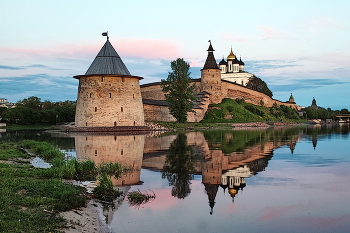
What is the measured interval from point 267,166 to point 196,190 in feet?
13.8

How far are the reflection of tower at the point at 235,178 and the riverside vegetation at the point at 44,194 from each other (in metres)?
2.30

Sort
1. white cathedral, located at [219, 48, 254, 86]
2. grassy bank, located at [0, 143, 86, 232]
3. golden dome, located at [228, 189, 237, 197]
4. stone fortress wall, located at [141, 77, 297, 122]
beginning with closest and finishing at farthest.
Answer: grassy bank, located at [0, 143, 86, 232], golden dome, located at [228, 189, 237, 197], stone fortress wall, located at [141, 77, 297, 122], white cathedral, located at [219, 48, 254, 86]

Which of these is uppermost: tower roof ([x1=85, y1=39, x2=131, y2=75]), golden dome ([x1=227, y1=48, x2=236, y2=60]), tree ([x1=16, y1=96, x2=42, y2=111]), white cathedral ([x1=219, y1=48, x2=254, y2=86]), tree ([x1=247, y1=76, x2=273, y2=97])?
golden dome ([x1=227, y1=48, x2=236, y2=60])

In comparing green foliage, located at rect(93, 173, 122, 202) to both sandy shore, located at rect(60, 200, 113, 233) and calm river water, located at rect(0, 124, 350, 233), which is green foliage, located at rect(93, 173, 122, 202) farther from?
sandy shore, located at rect(60, 200, 113, 233)

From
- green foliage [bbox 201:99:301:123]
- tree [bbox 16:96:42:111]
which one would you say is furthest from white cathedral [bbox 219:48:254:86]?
tree [bbox 16:96:42:111]

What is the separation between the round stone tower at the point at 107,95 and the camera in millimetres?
32844

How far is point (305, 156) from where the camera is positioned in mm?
13953

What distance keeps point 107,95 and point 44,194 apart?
27137 millimetres

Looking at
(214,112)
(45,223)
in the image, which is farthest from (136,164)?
(214,112)

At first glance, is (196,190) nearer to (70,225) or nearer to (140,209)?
(140,209)

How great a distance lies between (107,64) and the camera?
109ft

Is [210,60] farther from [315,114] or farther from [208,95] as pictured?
[315,114]

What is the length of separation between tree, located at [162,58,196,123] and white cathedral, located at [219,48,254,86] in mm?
43617

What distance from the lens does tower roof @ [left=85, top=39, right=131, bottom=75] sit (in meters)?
33.0
